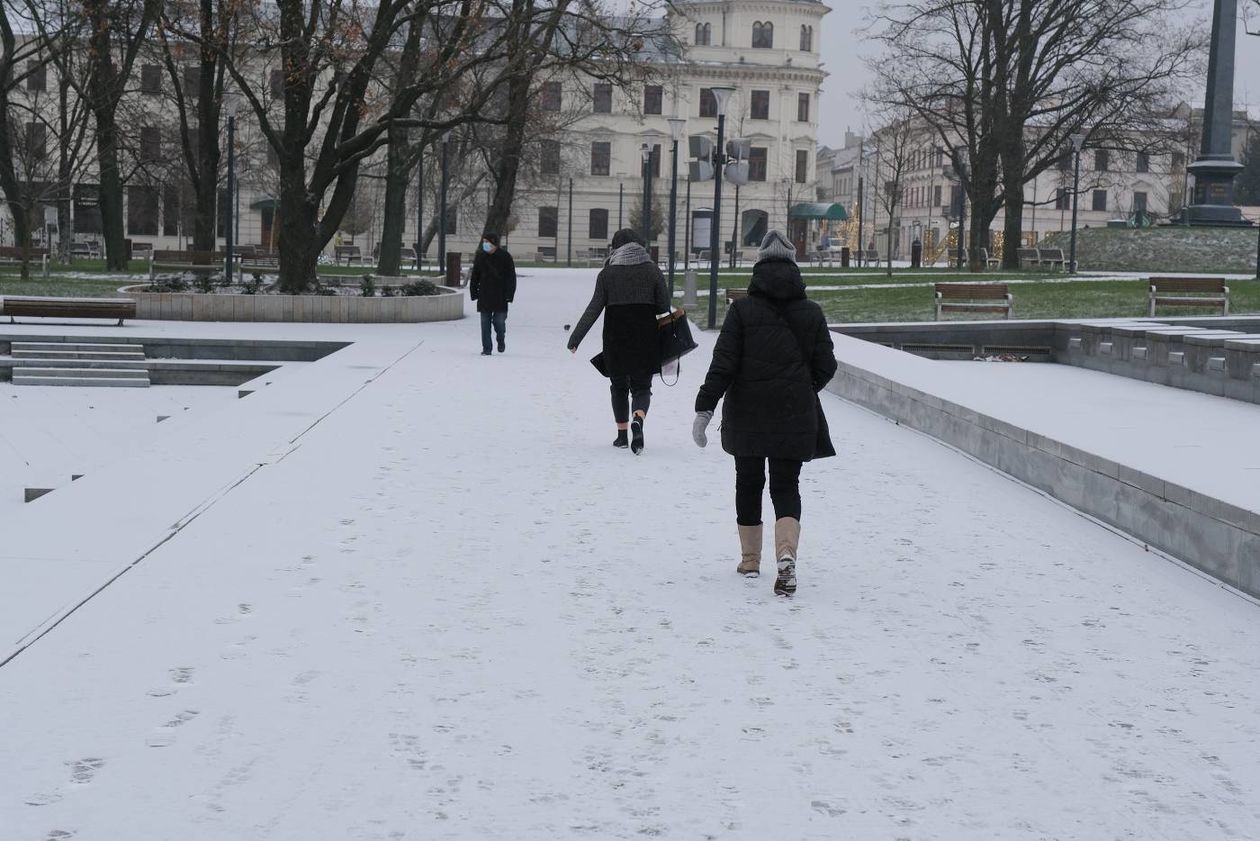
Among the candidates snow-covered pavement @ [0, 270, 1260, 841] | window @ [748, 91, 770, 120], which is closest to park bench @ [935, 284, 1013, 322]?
snow-covered pavement @ [0, 270, 1260, 841]

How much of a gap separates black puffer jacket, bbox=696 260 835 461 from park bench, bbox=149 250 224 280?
91.6ft

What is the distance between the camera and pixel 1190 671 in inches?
234

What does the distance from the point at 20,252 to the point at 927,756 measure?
3811cm

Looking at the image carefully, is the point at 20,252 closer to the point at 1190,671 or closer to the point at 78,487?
the point at 78,487

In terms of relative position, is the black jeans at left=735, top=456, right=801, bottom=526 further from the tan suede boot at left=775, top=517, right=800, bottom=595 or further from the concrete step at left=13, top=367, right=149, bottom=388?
the concrete step at left=13, top=367, right=149, bottom=388

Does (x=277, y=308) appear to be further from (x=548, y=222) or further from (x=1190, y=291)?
(x=548, y=222)

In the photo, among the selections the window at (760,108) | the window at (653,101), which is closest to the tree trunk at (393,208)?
the window at (653,101)

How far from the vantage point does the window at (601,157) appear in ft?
289

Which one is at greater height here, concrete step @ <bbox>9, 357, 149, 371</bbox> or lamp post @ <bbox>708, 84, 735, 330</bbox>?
lamp post @ <bbox>708, 84, 735, 330</bbox>

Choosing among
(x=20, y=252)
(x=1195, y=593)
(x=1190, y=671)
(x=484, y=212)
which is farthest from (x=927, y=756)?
(x=484, y=212)

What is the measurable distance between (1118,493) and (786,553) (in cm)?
260

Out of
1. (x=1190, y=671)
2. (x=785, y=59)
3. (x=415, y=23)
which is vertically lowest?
(x=1190, y=671)

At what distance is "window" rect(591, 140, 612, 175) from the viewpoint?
3465 inches

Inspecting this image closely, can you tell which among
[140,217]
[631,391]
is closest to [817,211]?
[140,217]
